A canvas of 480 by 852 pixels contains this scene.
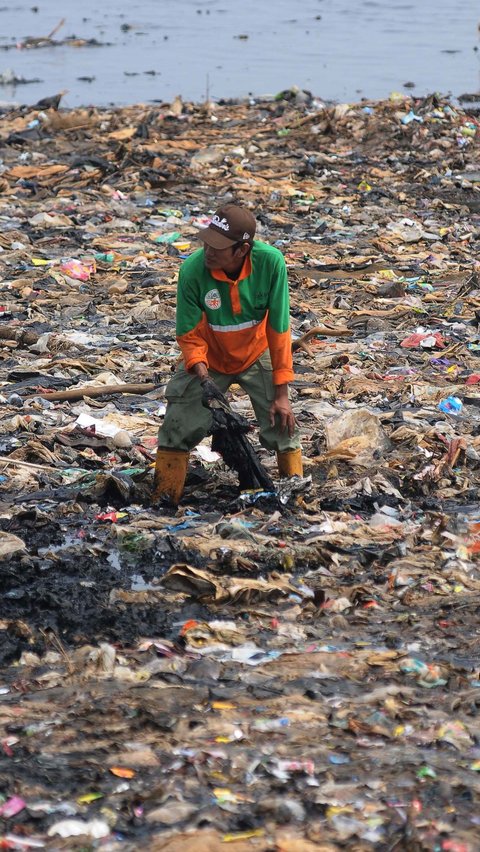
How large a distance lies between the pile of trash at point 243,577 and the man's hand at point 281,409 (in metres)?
0.33

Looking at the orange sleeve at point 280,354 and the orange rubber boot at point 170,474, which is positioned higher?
the orange sleeve at point 280,354

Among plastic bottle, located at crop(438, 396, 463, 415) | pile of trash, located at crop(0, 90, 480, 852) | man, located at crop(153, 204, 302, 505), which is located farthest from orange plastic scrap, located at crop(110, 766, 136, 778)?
plastic bottle, located at crop(438, 396, 463, 415)

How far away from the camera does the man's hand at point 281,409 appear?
5.40 m

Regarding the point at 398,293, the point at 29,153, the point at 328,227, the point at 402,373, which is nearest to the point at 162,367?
the point at 402,373

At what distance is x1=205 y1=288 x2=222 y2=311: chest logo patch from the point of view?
515 centimetres

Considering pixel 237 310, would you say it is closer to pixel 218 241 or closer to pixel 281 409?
pixel 218 241

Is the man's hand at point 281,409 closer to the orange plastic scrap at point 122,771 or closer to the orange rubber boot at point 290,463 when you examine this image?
the orange rubber boot at point 290,463

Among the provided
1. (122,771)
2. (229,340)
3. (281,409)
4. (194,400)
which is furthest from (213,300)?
(122,771)

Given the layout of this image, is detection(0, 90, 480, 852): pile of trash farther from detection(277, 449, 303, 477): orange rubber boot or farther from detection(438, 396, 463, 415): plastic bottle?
detection(277, 449, 303, 477): orange rubber boot

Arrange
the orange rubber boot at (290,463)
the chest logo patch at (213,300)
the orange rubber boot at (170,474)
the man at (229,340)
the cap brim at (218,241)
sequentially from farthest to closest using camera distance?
1. the orange rubber boot at (290,463)
2. the orange rubber boot at (170,474)
3. the chest logo patch at (213,300)
4. the man at (229,340)
5. the cap brim at (218,241)

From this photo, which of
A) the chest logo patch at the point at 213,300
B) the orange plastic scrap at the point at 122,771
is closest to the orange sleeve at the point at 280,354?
the chest logo patch at the point at 213,300

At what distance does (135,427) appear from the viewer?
681 cm

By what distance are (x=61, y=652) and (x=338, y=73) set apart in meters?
23.1

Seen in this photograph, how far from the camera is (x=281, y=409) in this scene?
542cm
